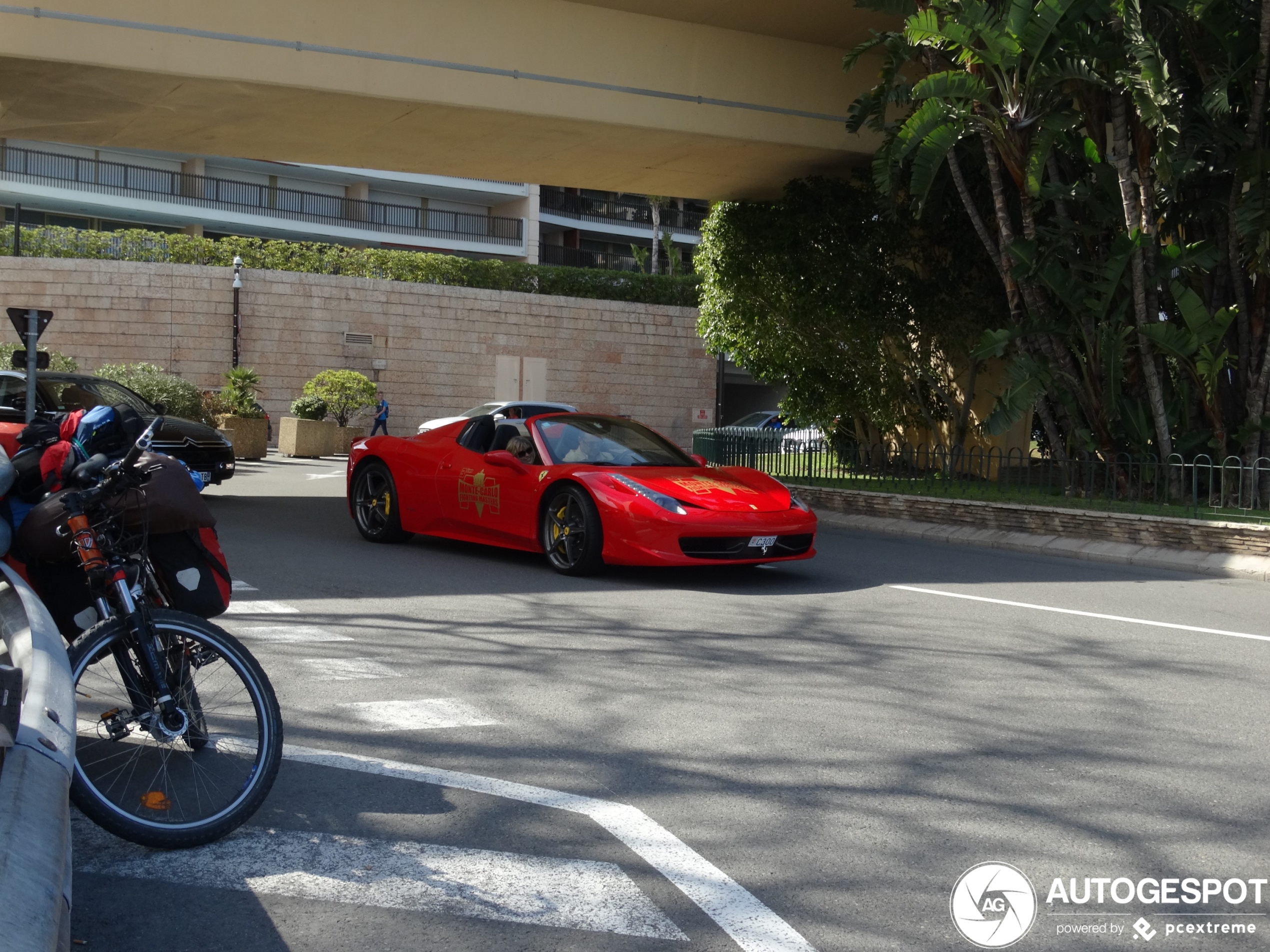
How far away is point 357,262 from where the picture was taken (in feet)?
129

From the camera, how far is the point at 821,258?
61.9 ft

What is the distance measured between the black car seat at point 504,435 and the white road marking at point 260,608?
9.50 ft

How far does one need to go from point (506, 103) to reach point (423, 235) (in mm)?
40369

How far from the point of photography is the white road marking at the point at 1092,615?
26.6 feet

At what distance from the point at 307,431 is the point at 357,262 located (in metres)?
8.73

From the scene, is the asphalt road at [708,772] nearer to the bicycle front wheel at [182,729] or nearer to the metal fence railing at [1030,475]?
the bicycle front wheel at [182,729]

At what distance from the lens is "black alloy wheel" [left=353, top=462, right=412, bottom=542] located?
11859 mm

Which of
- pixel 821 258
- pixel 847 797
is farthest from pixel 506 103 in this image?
pixel 847 797

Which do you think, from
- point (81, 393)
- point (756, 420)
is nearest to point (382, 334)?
point (756, 420)

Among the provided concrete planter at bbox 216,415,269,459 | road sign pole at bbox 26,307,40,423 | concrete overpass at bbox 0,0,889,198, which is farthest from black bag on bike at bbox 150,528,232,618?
concrete planter at bbox 216,415,269,459

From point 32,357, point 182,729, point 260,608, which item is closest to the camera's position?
point 182,729

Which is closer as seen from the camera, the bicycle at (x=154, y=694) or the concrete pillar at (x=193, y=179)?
the bicycle at (x=154, y=694)

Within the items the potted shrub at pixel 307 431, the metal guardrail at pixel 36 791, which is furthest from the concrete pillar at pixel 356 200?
the metal guardrail at pixel 36 791

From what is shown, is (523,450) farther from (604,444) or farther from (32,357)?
(32,357)
